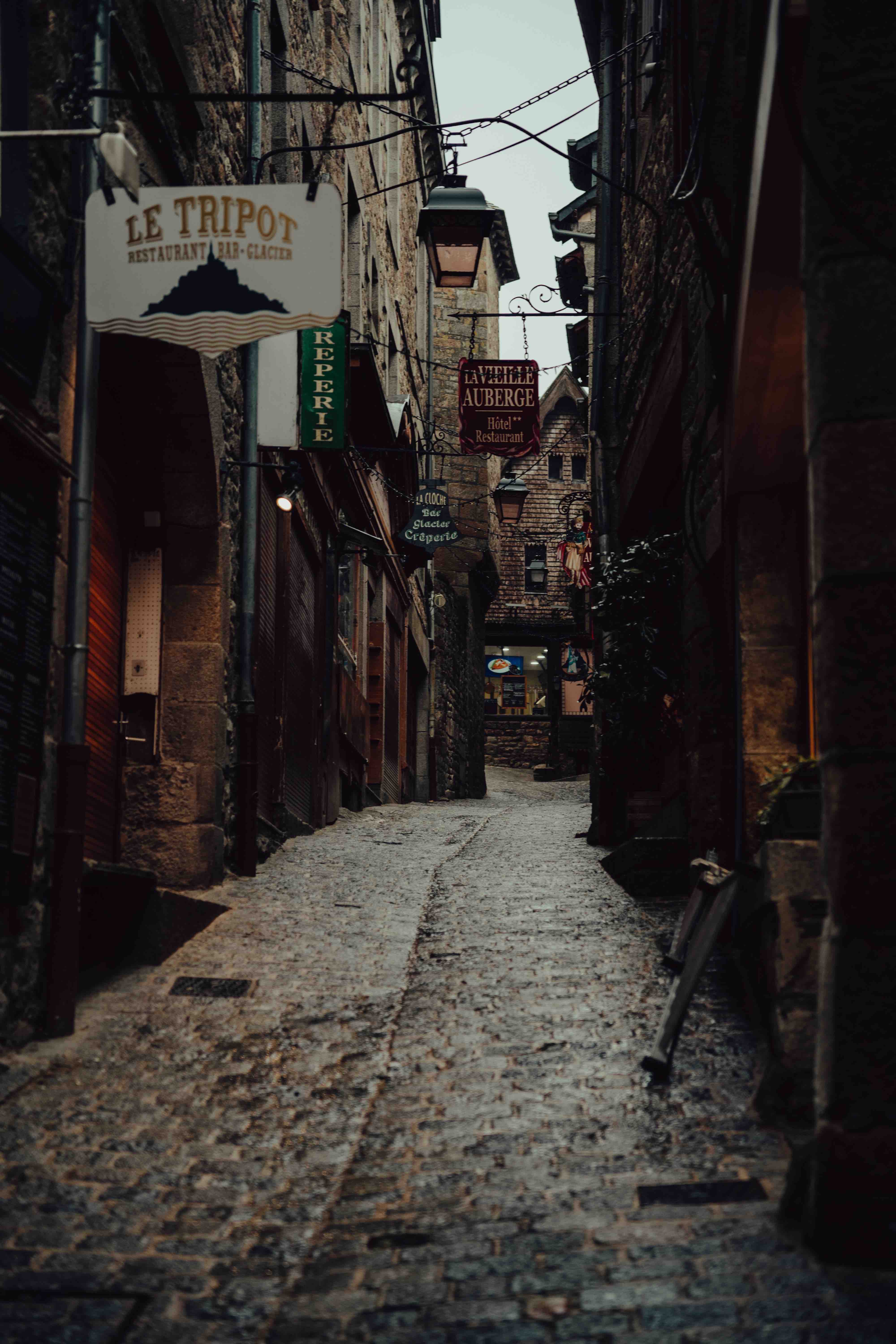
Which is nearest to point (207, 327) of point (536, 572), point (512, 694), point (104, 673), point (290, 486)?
point (104, 673)

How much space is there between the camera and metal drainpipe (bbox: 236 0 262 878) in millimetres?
8789

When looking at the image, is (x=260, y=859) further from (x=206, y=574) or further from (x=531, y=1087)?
(x=531, y=1087)

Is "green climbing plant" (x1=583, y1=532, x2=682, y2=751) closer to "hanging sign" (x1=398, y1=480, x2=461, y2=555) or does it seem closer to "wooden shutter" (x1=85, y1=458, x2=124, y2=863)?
"wooden shutter" (x1=85, y1=458, x2=124, y2=863)

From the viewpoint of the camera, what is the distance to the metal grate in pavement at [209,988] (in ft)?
19.2

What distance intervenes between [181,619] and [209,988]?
2923 mm

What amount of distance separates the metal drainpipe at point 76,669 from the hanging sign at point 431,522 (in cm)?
1145

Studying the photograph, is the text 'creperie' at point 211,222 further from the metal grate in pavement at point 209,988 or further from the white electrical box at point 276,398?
the white electrical box at point 276,398

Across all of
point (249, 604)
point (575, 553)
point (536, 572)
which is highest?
point (536, 572)

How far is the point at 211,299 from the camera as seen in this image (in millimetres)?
5414

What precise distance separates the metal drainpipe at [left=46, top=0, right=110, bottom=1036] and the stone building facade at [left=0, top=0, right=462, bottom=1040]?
0.7 inches

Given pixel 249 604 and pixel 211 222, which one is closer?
pixel 211 222

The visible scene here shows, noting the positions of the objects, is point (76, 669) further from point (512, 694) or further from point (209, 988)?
point (512, 694)

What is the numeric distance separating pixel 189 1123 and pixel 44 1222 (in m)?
0.81

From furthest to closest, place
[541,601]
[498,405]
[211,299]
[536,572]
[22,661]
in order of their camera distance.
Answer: [536,572] → [541,601] → [498,405] → [211,299] → [22,661]
